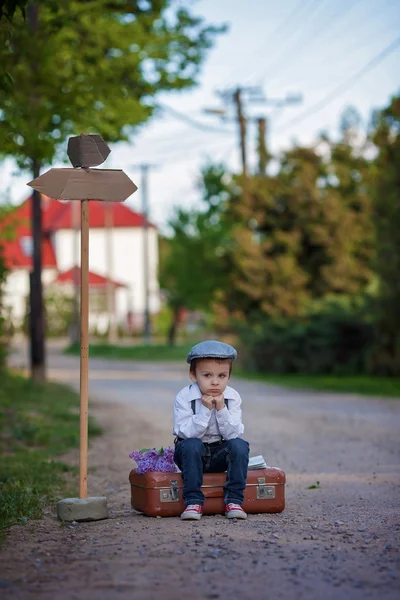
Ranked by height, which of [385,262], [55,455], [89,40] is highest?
[89,40]

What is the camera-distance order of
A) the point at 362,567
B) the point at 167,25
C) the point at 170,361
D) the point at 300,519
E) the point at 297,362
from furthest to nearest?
the point at 170,361
the point at 297,362
the point at 167,25
the point at 300,519
the point at 362,567

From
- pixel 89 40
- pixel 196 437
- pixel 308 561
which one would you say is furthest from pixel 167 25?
pixel 308 561

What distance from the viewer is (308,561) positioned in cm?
598

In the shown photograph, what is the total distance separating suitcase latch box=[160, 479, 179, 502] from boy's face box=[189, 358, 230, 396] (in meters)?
0.71

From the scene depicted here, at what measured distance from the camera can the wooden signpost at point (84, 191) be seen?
7.51 m

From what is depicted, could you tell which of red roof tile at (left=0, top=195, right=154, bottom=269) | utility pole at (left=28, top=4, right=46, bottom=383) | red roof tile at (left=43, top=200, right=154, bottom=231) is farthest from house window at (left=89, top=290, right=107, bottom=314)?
utility pole at (left=28, top=4, right=46, bottom=383)

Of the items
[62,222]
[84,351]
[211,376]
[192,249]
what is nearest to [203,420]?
[211,376]

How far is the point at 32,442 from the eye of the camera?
13.4 metres

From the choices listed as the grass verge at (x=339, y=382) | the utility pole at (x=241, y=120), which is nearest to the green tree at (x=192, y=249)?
the utility pole at (x=241, y=120)

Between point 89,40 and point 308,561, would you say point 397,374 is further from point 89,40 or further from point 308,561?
point 308,561

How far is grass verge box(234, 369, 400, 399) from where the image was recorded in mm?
21562

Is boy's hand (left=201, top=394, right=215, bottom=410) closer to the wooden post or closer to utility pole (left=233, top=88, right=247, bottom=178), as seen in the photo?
the wooden post

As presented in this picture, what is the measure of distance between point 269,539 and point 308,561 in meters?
0.67

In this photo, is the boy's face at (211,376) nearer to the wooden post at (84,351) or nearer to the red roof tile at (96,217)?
the wooden post at (84,351)
